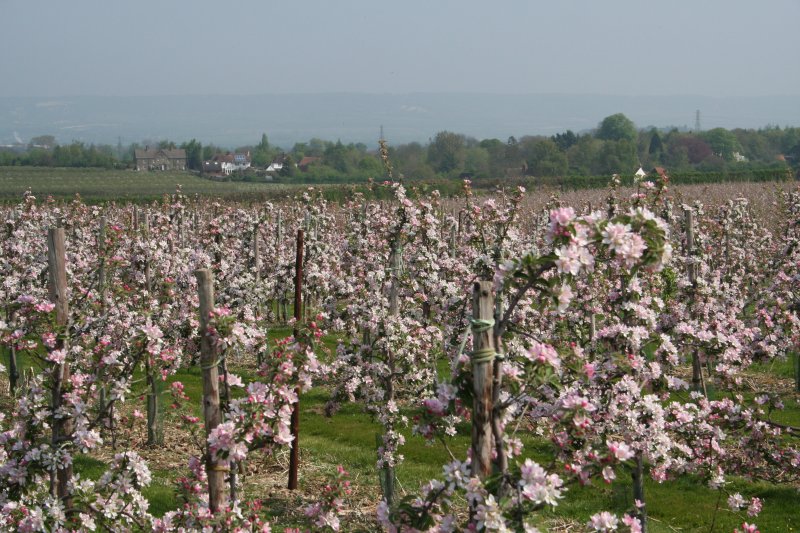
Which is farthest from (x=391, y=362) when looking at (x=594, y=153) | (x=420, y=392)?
(x=594, y=153)

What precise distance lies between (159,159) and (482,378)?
4299 inches

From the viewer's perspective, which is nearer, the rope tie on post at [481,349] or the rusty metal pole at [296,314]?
the rope tie on post at [481,349]

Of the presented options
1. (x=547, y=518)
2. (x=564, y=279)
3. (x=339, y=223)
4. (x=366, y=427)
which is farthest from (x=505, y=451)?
(x=339, y=223)

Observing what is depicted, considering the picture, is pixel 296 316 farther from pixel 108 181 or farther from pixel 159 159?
pixel 159 159

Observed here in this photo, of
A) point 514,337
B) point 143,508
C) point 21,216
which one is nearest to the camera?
point 143,508

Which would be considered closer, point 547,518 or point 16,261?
point 547,518

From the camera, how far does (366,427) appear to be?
41.2ft

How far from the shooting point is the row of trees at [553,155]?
70562mm

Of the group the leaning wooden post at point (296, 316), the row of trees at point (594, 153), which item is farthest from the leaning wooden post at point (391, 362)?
the row of trees at point (594, 153)

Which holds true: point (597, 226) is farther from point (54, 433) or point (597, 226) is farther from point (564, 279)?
point (54, 433)

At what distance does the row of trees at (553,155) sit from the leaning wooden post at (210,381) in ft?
183

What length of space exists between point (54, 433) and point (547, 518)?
530 centimetres

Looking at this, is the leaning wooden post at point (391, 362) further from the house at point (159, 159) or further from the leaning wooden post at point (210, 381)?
the house at point (159, 159)

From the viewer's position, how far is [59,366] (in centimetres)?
564
